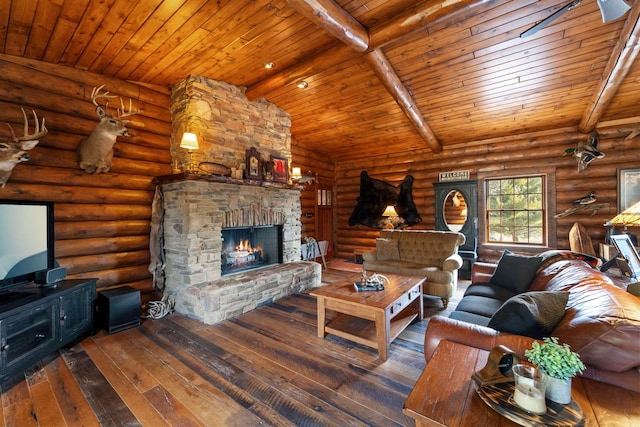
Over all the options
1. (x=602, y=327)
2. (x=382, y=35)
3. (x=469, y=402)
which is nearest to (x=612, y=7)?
(x=382, y=35)

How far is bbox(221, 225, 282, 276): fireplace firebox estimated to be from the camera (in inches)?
163

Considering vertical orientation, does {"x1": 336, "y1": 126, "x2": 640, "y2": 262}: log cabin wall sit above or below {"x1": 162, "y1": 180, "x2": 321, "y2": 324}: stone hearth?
above

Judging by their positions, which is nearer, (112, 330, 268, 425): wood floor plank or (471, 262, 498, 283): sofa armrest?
(112, 330, 268, 425): wood floor plank

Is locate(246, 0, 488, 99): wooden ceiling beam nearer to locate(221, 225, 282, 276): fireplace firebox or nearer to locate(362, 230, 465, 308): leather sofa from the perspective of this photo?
locate(221, 225, 282, 276): fireplace firebox

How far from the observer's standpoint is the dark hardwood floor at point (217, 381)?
1.82 m

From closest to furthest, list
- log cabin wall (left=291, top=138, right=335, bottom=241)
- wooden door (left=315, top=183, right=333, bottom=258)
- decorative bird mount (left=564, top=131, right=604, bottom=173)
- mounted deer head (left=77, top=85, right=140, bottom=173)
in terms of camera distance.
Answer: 1. mounted deer head (left=77, top=85, right=140, bottom=173)
2. decorative bird mount (left=564, top=131, right=604, bottom=173)
3. log cabin wall (left=291, top=138, right=335, bottom=241)
4. wooden door (left=315, top=183, right=333, bottom=258)

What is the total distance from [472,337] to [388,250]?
3.26 metres

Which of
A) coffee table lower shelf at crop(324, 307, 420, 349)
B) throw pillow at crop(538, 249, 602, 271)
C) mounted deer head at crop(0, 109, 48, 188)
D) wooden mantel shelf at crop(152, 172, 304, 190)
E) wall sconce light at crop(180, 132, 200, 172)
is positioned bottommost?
coffee table lower shelf at crop(324, 307, 420, 349)

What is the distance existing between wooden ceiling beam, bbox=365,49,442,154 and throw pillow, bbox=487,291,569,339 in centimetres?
324

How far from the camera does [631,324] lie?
127 centimetres

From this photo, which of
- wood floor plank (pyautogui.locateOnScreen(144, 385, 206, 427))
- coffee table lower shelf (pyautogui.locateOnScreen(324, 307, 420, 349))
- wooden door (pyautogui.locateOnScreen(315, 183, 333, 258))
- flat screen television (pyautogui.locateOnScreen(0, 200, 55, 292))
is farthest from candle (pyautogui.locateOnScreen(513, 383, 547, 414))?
wooden door (pyautogui.locateOnScreen(315, 183, 333, 258))

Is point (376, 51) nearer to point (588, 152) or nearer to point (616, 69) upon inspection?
point (616, 69)

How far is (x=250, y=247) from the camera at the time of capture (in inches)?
178

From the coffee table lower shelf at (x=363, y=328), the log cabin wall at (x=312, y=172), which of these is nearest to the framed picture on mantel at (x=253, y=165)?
the log cabin wall at (x=312, y=172)
